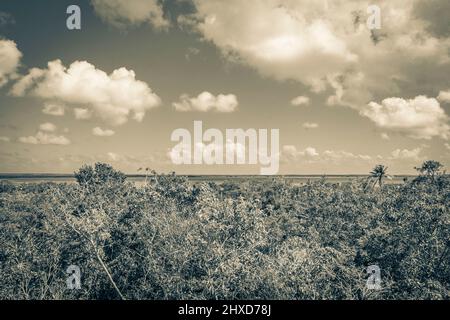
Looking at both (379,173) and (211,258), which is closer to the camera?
(211,258)

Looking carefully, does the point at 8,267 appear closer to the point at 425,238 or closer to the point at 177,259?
the point at 177,259

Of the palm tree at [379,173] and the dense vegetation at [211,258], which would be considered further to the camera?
the palm tree at [379,173]

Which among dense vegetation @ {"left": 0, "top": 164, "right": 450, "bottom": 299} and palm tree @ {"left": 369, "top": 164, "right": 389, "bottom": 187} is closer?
dense vegetation @ {"left": 0, "top": 164, "right": 450, "bottom": 299}

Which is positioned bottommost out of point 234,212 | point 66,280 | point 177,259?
point 66,280

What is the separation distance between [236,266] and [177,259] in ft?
13.0

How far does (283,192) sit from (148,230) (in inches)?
1697

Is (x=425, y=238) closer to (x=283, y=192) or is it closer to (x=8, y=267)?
(x=8, y=267)

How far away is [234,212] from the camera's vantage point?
20.7m
